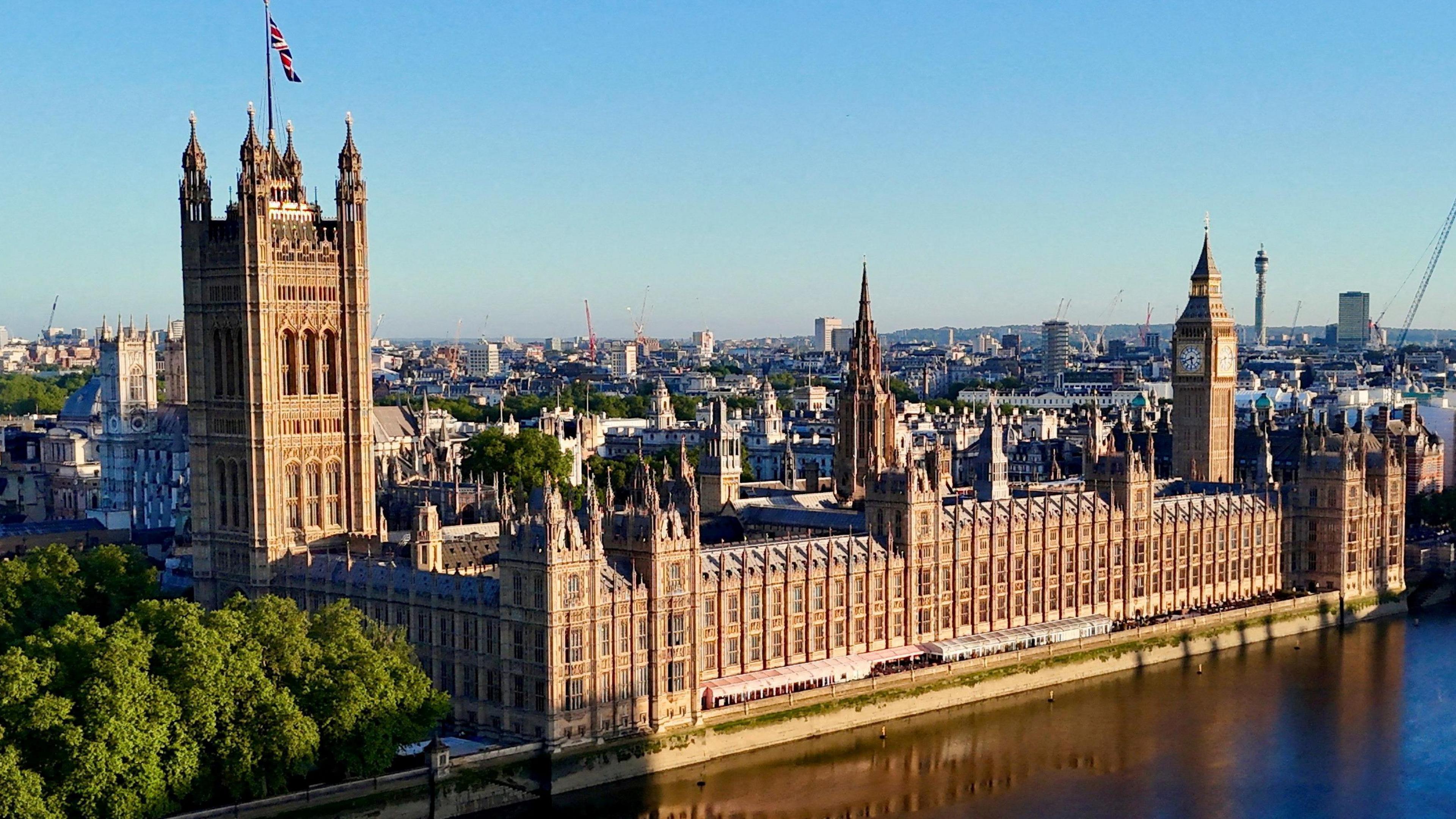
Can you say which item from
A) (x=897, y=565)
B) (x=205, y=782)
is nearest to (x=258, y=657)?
(x=205, y=782)

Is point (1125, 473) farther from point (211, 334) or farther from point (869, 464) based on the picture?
point (211, 334)

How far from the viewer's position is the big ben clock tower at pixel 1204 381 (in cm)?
13612

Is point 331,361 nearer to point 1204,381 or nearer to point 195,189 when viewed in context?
point 195,189

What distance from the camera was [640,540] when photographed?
77750mm

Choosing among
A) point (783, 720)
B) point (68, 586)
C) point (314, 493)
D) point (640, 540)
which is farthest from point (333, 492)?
point (783, 720)

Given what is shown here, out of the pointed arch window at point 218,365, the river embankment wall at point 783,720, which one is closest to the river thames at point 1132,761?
the river embankment wall at point 783,720

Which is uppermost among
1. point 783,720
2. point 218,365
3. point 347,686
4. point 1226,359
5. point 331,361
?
point 331,361

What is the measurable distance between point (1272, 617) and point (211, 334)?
63.2m

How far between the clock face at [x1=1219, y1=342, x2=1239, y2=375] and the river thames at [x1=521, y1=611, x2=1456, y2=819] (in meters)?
40.4

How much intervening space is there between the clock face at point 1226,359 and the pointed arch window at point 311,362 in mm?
72940

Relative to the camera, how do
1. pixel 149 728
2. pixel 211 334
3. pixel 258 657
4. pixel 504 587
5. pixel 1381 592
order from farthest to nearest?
pixel 1381 592, pixel 211 334, pixel 504 587, pixel 258 657, pixel 149 728

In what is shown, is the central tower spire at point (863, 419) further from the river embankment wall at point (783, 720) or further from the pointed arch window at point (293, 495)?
the pointed arch window at point (293, 495)

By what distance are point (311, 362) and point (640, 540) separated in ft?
74.9

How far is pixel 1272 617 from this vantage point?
10931 cm
